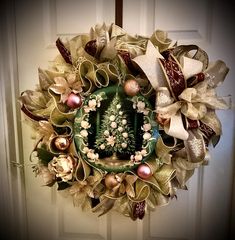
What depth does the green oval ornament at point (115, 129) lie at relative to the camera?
0.66 meters

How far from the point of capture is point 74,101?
2.12 feet

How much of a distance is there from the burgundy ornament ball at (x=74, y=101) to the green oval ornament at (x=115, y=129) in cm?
2

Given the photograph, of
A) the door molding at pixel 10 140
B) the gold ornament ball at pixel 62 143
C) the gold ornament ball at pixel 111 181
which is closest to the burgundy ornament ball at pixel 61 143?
the gold ornament ball at pixel 62 143

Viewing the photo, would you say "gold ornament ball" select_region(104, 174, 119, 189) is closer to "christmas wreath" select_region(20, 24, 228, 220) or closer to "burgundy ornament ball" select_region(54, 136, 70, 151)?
"christmas wreath" select_region(20, 24, 228, 220)

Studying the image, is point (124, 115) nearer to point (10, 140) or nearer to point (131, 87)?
point (131, 87)

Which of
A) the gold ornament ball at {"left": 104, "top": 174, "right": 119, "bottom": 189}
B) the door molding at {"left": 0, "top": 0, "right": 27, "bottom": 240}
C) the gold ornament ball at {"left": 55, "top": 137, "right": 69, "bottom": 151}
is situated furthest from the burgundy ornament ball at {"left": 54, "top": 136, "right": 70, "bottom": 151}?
the door molding at {"left": 0, "top": 0, "right": 27, "bottom": 240}

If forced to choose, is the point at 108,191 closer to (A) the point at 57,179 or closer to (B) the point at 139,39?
(A) the point at 57,179

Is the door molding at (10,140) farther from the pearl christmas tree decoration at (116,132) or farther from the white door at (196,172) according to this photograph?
the pearl christmas tree decoration at (116,132)

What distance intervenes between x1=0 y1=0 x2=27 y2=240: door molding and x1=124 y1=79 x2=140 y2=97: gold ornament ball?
0.41 m

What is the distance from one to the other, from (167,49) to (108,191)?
1.35 ft

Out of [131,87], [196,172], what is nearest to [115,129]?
[131,87]

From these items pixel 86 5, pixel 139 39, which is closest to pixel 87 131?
pixel 139 39

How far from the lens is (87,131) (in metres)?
0.69

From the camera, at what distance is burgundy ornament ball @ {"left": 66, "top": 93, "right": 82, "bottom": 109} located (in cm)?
65
